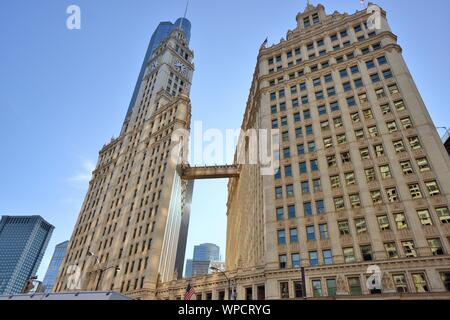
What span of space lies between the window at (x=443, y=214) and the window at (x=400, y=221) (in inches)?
134

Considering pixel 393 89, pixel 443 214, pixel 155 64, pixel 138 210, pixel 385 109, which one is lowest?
pixel 443 214

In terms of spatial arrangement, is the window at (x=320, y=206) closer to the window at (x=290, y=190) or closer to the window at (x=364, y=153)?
the window at (x=290, y=190)

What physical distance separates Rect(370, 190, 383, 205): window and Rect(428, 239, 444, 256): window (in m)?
6.77

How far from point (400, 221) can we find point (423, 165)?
8137 mm

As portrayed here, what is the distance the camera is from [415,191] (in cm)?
3606

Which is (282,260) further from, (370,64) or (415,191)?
(370,64)

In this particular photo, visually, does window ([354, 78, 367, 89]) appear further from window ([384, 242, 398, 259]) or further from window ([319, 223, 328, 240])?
window ([384, 242, 398, 259])

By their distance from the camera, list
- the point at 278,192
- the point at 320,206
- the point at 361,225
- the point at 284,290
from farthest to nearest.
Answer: the point at 278,192 < the point at 320,206 < the point at 361,225 < the point at 284,290

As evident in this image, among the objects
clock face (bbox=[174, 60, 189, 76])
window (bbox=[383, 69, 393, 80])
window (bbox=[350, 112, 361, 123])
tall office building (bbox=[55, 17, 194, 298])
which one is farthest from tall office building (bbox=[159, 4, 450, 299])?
clock face (bbox=[174, 60, 189, 76])

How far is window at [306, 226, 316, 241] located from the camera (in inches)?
1519

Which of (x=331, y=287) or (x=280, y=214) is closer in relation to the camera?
(x=331, y=287)

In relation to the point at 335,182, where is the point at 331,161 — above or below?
above

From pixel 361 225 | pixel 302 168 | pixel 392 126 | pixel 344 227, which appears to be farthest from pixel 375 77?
pixel 344 227

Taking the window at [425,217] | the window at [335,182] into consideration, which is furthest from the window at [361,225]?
the window at [425,217]
